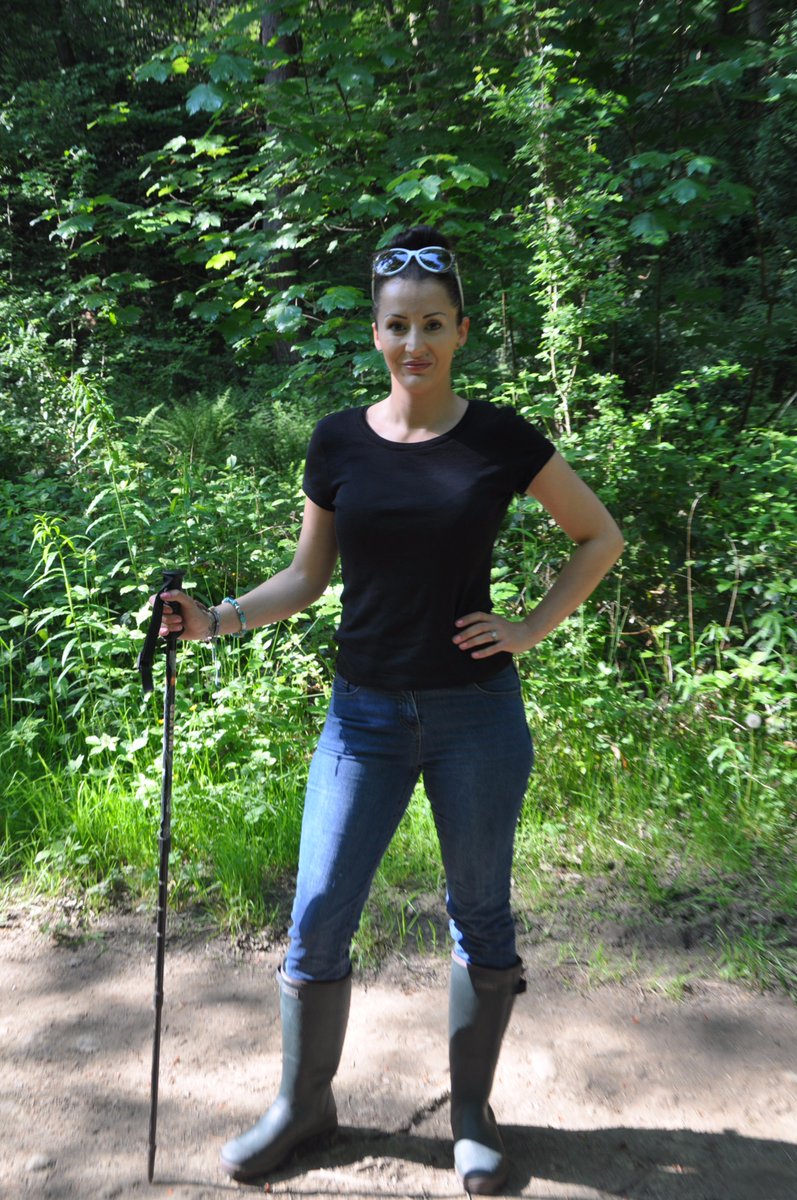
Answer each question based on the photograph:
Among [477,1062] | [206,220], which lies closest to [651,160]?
[206,220]

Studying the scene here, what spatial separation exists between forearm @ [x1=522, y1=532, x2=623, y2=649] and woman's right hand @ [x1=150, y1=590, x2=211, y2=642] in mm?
809

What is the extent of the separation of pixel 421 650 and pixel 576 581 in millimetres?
484

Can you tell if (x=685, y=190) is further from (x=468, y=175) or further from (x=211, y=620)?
(x=211, y=620)

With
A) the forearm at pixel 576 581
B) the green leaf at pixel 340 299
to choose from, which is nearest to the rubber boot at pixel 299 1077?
the forearm at pixel 576 581

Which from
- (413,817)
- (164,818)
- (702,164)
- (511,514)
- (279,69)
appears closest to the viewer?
(164,818)

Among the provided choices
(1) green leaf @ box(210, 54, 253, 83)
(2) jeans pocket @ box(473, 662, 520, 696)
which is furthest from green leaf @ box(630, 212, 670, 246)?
(2) jeans pocket @ box(473, 662, 520, 696)

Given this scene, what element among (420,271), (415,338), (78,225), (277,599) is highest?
(78,225)

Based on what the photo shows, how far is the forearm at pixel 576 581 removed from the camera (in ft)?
7.98

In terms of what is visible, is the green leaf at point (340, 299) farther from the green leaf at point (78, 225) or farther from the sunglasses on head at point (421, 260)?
the sunglasses on head at point (421, 260)

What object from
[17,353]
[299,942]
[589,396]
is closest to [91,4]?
[17,353]

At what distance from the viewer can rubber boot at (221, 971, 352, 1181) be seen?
2363 millimetres

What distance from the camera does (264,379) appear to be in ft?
40.7

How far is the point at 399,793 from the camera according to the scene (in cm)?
234

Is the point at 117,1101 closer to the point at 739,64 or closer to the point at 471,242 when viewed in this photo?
the point at 471,242
